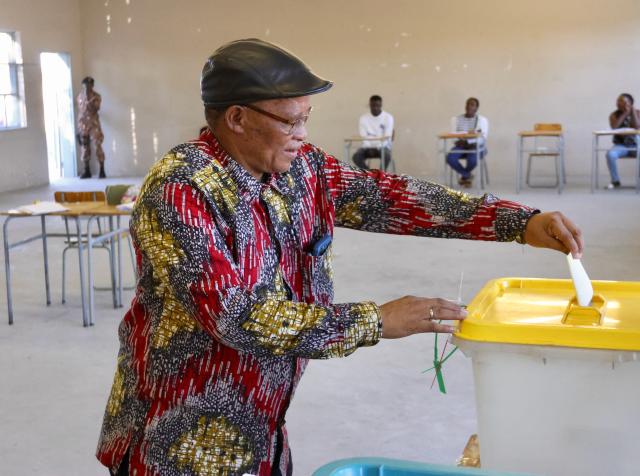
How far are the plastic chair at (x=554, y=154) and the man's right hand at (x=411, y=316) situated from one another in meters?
9.61

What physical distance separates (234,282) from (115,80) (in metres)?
12.9

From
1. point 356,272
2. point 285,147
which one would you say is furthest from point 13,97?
point 285,147

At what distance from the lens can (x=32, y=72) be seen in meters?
12.2

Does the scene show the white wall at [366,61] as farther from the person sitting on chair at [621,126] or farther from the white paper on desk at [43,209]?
the white paper on desk at [43,209]

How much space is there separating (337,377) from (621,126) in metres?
7.74

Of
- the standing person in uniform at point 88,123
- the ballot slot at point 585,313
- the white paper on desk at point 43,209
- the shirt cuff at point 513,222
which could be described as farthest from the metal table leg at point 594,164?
the shirt cuff at point 513,222

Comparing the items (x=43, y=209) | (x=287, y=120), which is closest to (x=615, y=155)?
(x=43, y=209)

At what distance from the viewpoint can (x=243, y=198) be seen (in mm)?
1469

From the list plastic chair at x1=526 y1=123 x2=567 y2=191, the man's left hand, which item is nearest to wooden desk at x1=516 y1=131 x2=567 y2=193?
plastic chair at x1=526 y1=123 x2=567 y2=191

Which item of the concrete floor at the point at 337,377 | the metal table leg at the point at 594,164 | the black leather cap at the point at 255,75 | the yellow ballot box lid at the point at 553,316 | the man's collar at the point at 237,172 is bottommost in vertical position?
the concrete floor at the point at 337,377

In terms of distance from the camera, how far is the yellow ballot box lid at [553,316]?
162 cm

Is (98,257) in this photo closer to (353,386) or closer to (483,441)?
(353,386)

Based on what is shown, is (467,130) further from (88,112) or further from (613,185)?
(88,112)

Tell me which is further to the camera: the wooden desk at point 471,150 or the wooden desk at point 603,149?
the wooden desk at point 471,150
